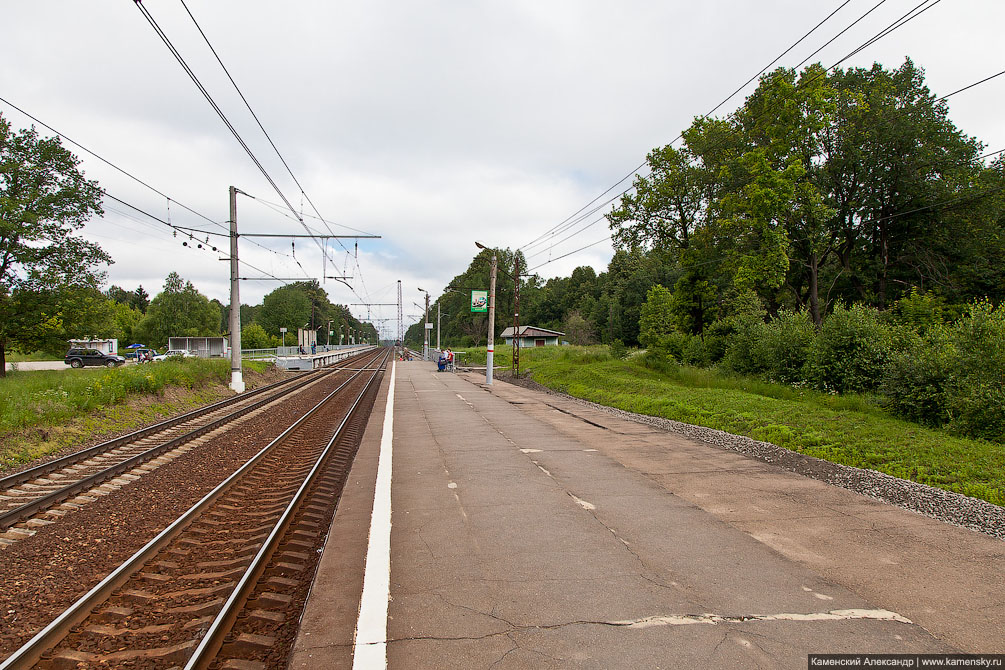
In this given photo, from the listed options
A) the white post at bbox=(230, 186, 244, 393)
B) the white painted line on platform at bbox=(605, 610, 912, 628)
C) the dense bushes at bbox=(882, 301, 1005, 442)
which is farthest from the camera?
the white post at bbox=(230, 186, 244, 393)

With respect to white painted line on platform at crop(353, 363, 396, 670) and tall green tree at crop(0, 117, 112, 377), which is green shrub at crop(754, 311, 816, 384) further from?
tall green tree at crop(0, 117, 112, 377)

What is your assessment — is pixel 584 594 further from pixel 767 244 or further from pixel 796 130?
pixel 796 130

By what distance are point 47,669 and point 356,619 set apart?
205 cm

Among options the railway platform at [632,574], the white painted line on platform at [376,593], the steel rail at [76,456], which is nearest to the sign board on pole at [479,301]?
the steel rail at [76,456]

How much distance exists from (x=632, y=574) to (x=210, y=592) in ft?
12.8

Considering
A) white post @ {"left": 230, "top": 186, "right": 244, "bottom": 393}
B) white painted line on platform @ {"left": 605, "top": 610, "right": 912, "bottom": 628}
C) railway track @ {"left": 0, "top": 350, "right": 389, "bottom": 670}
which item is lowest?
railway track @ {"left": 0, "top": 350, "right": 389, "bottom": 670}

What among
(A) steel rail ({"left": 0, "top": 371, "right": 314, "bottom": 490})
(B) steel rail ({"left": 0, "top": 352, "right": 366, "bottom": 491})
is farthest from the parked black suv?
(A) steel rail ({"left": 0, "top": 371, "right": 314, "bottom": 490})

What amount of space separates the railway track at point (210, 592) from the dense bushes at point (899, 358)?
12.7 m

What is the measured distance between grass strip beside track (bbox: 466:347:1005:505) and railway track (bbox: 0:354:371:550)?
1265 centimetres

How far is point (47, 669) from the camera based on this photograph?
12.0 ft

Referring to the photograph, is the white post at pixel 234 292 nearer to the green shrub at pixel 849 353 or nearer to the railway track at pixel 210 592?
the railway track at pixel 210 592

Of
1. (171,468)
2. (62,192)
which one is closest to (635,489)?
(171,468)

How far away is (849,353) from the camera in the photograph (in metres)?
17.9

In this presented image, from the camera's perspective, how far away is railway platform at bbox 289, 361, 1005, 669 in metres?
3.67
